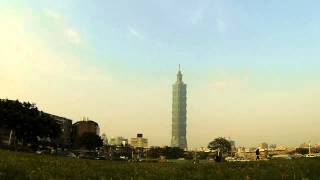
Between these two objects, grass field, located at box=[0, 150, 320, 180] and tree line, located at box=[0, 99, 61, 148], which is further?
tree line, located at box=[0, 99, 61, 148]

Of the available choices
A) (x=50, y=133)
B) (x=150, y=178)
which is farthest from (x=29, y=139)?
(x=150, y=178)

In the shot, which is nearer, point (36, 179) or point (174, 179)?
point (36, 179)

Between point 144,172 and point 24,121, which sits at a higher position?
point 24,121

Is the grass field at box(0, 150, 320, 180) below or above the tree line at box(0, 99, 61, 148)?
below

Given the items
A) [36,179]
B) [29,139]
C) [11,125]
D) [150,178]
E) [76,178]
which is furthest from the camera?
[29,139]

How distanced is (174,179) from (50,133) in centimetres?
11778

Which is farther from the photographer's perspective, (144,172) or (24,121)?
(24,121)

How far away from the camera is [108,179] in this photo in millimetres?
15305

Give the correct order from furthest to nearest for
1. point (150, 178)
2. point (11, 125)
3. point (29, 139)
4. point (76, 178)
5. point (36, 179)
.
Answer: point (29, 139)
point (11, 125)
point (150, 178)
point (76, 178)
point (36, 179)

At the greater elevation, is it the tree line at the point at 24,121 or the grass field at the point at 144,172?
the tree line at the point at 24,121

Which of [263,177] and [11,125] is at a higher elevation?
[11,125]

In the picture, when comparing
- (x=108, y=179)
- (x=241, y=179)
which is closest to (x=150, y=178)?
(x=108, y=179)

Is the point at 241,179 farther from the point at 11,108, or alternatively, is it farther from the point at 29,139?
the point at 29,139

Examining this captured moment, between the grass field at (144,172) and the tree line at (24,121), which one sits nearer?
the grass field at (144,172)
